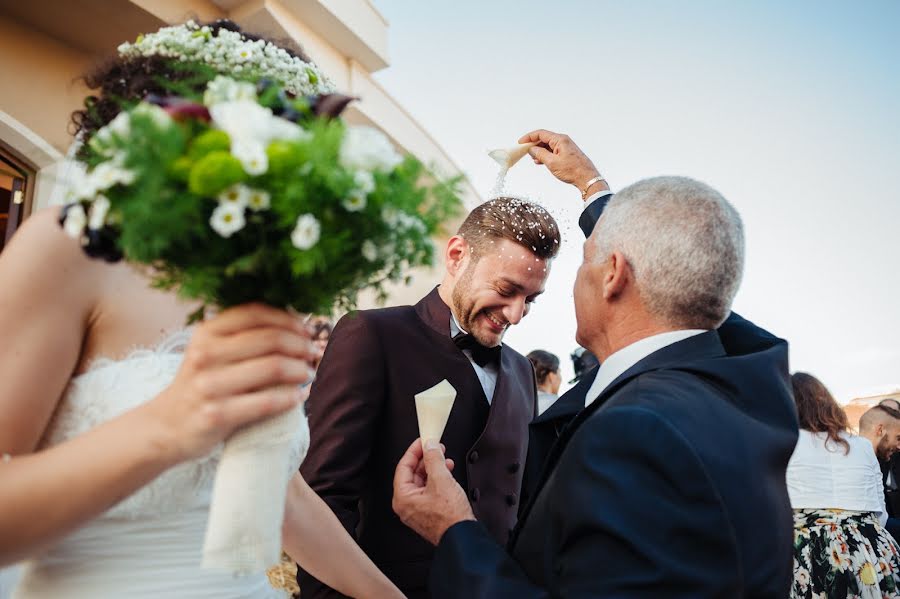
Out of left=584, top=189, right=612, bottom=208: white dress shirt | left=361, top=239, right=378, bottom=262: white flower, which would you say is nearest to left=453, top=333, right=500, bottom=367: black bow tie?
left=584, top=189, right=612, bottom=208: white dress shirt

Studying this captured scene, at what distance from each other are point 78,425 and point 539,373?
5839 mm

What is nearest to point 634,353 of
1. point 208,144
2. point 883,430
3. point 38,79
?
point 208,144

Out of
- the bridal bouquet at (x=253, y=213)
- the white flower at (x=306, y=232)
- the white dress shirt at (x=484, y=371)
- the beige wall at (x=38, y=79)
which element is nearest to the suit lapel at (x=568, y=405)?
the white dress shirt at (x=484, y=371)

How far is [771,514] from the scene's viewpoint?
1.75 meters

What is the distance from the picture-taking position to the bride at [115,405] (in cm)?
105

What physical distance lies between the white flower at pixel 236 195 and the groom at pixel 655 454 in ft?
3.55

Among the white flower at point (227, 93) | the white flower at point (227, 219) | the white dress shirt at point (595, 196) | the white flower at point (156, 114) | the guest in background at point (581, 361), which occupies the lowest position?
the white flower at point (227, 219)

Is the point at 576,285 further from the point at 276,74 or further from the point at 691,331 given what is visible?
the point at 276,74

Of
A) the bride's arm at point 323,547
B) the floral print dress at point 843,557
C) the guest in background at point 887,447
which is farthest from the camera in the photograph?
the guest in background at point 887,447

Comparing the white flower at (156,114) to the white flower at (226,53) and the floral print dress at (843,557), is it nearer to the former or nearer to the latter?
the white flower at (226,53)

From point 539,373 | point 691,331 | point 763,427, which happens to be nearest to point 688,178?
point 691,331

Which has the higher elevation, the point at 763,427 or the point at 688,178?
the point at 688,178

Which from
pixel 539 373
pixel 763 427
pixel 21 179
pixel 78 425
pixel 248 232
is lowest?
pixel 763 427

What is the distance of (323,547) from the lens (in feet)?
5.93
